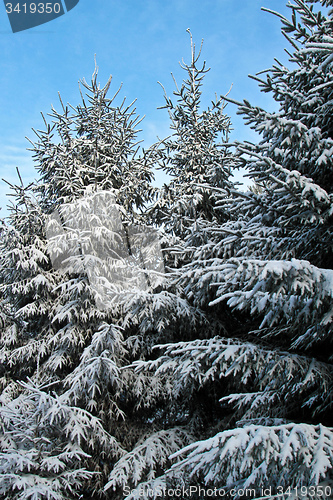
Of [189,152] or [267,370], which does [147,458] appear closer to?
[267,370]

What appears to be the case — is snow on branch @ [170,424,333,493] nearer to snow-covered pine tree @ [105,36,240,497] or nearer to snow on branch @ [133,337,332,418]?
snow on branch @ [133,337,332,418]

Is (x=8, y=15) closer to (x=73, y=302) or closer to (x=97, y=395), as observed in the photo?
(x=73, y=302)

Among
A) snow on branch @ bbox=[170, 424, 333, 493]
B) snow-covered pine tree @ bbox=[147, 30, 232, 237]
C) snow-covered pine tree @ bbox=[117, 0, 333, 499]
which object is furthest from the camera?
snow-covered pine tree @ bbox=[147, 30, 232, 237]

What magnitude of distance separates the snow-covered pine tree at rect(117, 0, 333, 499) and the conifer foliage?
0.02 m

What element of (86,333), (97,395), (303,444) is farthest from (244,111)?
(97,395)

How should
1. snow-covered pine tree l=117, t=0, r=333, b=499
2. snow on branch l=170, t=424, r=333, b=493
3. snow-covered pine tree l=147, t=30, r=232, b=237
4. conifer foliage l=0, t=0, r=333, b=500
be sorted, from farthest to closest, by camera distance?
snow-covered pine tree l=147, t=30, r=232, b=237, conifer foliage l=0, t=0, r=333, b=500, snow-covered pine tree l=117, t=0, r=333, b=499, snow on branch l=170, t=424, r=333, b=493

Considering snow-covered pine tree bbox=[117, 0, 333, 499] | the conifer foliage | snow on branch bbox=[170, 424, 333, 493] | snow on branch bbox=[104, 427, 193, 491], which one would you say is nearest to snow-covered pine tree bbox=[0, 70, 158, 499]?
the conifer foliage

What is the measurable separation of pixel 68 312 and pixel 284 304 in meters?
4.20

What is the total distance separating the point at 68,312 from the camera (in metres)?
5.73

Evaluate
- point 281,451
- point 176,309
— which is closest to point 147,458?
point 176,309

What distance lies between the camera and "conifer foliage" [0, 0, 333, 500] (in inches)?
105

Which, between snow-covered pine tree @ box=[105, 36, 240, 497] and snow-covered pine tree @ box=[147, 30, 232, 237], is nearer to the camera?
snow-covered pine tree @ box=[105, 36, 240, 497]

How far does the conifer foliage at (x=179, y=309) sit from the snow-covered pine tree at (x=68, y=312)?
0.04m

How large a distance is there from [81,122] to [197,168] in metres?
3.44
